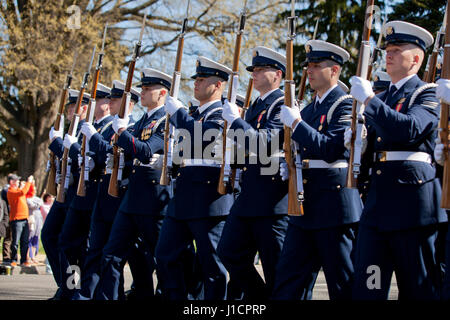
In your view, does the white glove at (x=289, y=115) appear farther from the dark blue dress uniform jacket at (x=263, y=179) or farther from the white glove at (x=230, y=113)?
the white glove at (x=230, y=113)

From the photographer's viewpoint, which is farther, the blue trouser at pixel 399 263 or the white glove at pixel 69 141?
the white glove at pixel 69 141

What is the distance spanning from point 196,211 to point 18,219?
7.82 m

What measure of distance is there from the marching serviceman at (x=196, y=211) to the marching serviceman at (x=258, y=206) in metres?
0.32

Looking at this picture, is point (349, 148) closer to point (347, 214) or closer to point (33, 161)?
point (347, 214)

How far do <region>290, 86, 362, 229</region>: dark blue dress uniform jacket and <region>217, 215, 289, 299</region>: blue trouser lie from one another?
359 mm

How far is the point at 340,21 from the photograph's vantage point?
17812mm

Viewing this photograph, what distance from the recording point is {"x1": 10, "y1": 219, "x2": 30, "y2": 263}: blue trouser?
13.1 meters

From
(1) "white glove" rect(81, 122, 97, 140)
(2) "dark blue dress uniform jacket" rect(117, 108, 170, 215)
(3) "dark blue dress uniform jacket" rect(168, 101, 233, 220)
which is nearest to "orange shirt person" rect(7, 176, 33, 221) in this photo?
(1) "white glove" rect(81, 122, 97, 140)

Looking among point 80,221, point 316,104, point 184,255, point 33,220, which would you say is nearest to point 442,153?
point 316,104

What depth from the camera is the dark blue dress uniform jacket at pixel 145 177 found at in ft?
21.6

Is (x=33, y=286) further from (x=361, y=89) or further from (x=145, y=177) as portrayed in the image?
(x=361, y=89)

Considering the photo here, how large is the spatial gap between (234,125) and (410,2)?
8735 millimetres

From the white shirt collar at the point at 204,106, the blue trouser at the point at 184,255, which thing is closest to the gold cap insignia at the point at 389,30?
the white shirt collar at the point at 204,106

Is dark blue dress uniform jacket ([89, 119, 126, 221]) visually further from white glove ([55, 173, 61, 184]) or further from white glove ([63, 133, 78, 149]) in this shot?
white glove ([55, 173, 61, 184])
